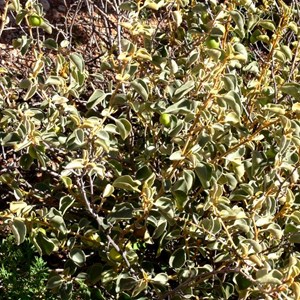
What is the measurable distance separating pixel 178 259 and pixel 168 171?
35cm

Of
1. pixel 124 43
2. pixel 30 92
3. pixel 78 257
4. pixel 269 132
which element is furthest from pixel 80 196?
pixel 269 132

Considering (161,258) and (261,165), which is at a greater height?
(261,165)

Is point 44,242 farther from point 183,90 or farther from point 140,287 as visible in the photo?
point 183,90

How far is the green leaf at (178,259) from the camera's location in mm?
2385

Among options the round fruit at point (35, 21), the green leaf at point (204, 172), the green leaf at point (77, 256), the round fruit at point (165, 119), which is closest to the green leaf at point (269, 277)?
the green leaf at point (204, 172)

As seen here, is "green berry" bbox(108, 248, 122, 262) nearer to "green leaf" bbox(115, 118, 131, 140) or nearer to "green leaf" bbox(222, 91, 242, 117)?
"green leaf" bbox(115, 118, 131, 140)

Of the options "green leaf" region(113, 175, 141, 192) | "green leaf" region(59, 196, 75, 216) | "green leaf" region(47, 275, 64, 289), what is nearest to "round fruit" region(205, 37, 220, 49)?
"green leaf" region(113, 175, 141, 192)

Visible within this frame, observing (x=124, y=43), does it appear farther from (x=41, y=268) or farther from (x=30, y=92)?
(x=41, y=268)

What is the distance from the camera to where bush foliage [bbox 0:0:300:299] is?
2.15m

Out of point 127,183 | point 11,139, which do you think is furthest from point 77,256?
point 11,139

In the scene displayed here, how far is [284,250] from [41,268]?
0.99 metres

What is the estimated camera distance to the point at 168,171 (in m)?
2.29

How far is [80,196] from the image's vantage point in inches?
94.7

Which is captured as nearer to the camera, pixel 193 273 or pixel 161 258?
pixel 193 273
